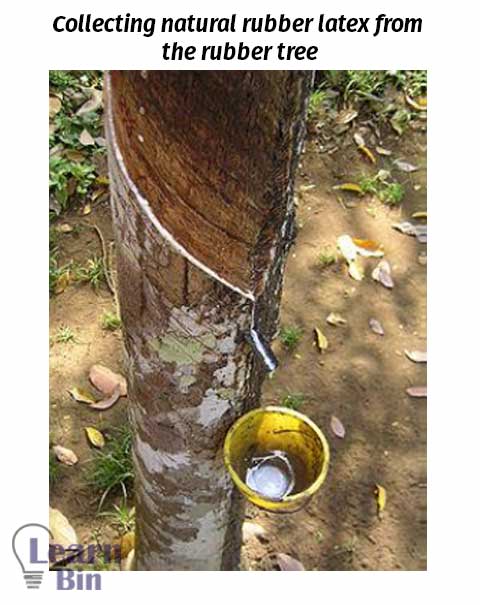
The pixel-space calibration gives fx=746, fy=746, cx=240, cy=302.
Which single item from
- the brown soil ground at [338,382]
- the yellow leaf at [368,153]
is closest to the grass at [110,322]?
the brown soil ground at [338,382]

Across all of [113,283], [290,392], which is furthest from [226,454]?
[113,283]

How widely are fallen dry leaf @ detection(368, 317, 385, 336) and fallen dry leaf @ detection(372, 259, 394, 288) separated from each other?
0.19 meters

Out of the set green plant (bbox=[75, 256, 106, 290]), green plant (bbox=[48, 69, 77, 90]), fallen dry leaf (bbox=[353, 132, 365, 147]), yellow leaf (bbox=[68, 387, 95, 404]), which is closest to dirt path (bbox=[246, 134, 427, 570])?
fallen dry leaf (bbox=[353, 132, 365, 147])

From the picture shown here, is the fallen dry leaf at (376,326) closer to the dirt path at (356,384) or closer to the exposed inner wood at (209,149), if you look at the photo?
the dirt path at (356,384)

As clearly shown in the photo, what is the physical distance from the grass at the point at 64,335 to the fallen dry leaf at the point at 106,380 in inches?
5.9

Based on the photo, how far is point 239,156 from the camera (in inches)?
41.8

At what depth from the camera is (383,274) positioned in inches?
118

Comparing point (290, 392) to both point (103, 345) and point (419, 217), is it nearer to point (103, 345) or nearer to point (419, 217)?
point (103, 345)

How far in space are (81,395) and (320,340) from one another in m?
0.88

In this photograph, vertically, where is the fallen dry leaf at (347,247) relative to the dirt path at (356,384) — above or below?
above

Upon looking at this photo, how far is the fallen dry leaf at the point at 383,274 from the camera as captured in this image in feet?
9.77

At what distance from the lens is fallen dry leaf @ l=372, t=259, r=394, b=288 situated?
2977 mm
